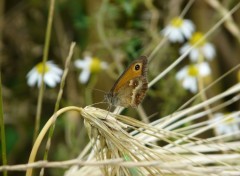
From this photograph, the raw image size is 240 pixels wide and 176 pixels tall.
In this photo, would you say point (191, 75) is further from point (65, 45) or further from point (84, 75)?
point (65, 45)

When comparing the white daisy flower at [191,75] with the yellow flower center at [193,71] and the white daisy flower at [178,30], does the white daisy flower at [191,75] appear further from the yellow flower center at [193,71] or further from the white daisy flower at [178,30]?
the white daisy flower at [178,30]

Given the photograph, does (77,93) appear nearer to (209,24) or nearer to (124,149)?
(209,24)

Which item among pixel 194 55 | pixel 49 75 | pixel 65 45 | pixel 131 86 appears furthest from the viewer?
pixel 65 45

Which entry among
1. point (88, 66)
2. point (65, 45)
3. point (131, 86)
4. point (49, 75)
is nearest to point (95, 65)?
point (88, 66)

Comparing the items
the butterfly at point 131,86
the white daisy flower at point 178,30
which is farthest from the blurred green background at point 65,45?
the butterfly at point 131,86

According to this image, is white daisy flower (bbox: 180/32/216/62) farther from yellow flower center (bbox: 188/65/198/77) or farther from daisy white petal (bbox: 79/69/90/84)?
daisy white petal (bbox: 79/69/90/84)

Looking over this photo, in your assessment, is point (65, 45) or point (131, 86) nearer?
point (131, 86)

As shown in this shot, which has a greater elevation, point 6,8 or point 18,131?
point 6,8

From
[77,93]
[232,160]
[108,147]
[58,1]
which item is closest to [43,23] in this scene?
[58,1]
